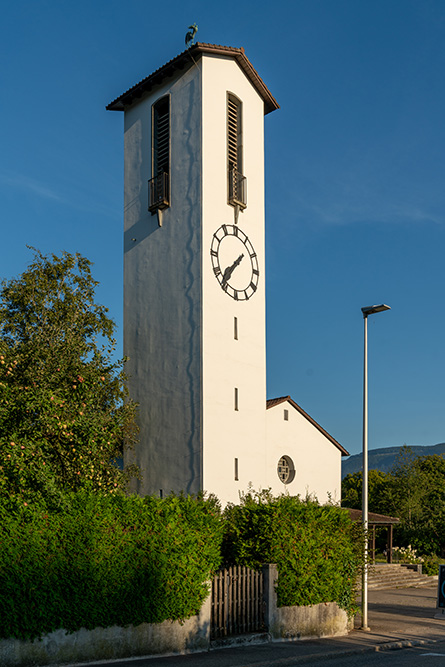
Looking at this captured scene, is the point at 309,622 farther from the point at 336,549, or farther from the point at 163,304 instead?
the point at 163,304

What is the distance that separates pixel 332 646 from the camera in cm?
1661

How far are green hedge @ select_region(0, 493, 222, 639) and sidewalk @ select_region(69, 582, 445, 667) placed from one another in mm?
1016

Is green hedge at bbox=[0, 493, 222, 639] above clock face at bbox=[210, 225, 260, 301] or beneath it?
beneath

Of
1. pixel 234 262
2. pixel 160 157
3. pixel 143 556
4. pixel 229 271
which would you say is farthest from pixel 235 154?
pixel 143 556

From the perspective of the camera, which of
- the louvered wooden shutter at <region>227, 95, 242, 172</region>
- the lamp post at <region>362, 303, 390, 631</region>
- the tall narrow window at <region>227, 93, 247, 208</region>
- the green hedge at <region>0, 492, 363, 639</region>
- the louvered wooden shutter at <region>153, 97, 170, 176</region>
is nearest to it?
the green hedge at <region>0, 492, 363, 639</region>

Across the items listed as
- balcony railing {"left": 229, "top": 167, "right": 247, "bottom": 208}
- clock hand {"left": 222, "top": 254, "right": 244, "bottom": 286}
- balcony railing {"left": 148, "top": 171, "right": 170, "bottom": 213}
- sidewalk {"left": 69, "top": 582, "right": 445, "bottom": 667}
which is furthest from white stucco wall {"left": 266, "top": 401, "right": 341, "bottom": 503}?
balcony railing {"left": 148, "top": 171, "right": 170, "bottom": 213}

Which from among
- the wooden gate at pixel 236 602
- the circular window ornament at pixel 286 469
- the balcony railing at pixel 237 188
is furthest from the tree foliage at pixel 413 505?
the wooden gate at pixel 236 602

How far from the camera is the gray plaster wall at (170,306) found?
94.8 ft

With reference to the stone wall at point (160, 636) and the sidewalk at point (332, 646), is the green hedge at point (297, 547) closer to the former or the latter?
the stone wall at point (160, 636)

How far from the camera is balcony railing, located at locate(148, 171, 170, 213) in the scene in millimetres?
31344

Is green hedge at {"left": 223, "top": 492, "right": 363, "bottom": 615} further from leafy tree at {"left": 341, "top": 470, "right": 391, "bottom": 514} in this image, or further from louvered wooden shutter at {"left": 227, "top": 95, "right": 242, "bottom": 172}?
louvered wooden shutter at {"left": 227, "top": 95, "right": 242, "bottom": 172}

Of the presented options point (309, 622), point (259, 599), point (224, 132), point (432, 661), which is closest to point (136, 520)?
point (259, 599)

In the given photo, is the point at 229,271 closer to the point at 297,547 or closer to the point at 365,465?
the point at 365,465

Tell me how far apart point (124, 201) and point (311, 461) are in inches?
637
